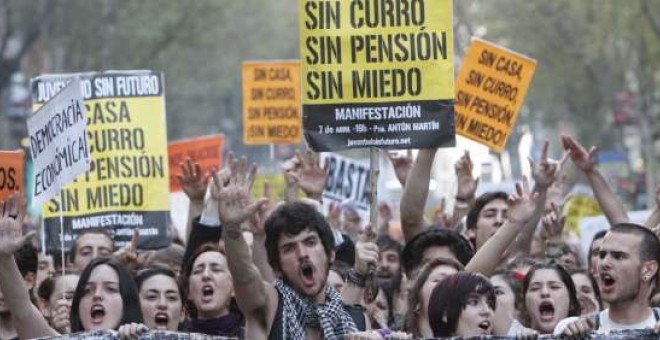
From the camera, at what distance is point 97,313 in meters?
10.4

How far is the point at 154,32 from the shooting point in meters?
54.1

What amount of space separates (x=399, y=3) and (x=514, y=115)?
12.0 feet

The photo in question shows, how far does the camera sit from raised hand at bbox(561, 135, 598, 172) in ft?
40.0

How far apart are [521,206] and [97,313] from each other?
2.03 m

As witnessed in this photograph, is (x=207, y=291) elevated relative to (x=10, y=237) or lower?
lower

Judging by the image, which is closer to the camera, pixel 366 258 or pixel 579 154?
pixel 366 258

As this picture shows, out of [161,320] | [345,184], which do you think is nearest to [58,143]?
[161,320]

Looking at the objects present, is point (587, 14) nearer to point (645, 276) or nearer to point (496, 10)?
point (496, 10)

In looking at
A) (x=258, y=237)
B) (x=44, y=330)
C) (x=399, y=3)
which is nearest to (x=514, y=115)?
(x=399, y=3)

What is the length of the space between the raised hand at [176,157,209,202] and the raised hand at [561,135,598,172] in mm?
1805

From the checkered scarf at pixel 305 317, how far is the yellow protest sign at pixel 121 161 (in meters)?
5.07

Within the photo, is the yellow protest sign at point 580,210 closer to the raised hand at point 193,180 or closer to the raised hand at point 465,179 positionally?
the raised hand at point 465,179

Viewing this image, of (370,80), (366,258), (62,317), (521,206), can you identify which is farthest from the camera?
(370,80)

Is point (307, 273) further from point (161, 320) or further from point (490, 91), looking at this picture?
point (490, 91)
